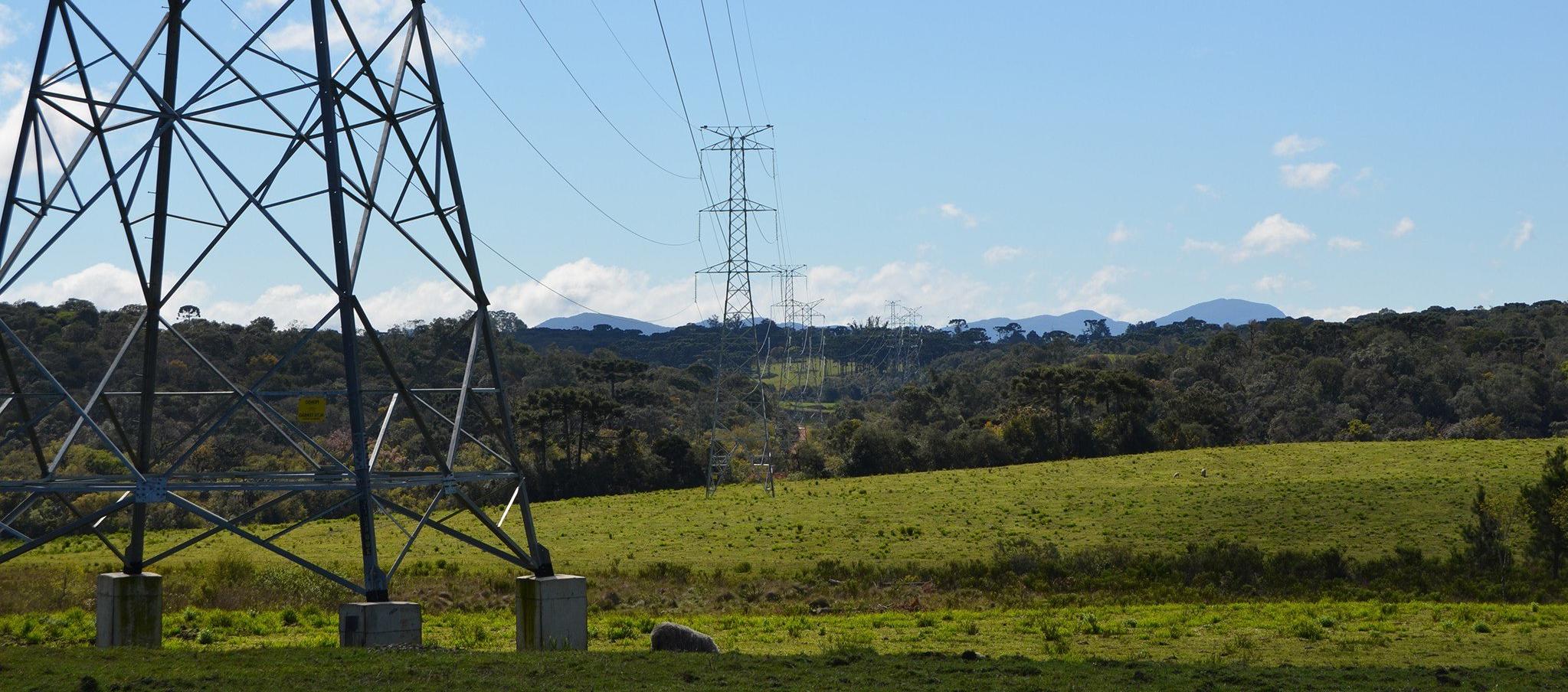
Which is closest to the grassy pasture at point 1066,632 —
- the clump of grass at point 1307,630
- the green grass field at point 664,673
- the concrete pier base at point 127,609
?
the clump of grass at point 1307,630

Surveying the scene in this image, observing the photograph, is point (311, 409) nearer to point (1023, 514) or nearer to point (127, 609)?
point (127, 609)

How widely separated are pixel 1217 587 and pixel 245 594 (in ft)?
89.6

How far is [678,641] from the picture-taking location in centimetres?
2152

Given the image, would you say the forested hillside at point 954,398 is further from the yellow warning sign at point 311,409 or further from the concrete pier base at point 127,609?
the yellow warning sign at point 311,409

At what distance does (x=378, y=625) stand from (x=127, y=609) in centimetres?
533

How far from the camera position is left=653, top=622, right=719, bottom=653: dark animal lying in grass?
2142 cm

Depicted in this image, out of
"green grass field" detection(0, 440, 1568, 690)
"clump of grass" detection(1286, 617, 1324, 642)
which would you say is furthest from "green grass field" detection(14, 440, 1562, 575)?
"clump of grass" detection(1286, 617, 1324, 642)

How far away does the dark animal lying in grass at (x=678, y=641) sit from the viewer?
21.4 meters

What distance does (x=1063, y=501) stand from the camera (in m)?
63.8

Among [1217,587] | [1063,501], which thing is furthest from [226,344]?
[1217,587]

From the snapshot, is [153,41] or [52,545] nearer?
[153,41]

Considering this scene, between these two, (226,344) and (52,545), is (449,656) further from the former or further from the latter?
(226,344)

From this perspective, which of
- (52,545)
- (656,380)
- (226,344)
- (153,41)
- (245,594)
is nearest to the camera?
(153,41)

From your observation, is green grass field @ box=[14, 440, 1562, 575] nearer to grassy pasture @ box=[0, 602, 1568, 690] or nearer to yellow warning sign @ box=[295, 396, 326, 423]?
grassy pasture @ box=[0, 602, 1568, 690]
